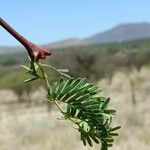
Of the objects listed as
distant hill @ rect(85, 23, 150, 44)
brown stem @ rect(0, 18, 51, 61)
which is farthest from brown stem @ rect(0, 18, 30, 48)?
distant hill @ rect(85, 23, 150, 44)

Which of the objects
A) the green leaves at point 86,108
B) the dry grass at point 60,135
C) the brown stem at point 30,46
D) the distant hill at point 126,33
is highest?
the distant hill at point 126,33

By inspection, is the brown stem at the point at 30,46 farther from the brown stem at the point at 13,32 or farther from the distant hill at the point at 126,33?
the distant hill at the point at 126,33

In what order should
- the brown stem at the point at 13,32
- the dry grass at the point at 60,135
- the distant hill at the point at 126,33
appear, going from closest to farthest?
1. the brown stem at the point at 13,32
2. the dry grass at the point at 60,135
3. the distant hill at the point at 126,33

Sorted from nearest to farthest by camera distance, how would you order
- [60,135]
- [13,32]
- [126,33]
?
[13,32]
[60,135]
[126,33]

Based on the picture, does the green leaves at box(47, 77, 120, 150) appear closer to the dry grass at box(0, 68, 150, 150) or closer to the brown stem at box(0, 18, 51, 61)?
the brown stem at box(0, 18, 51, 61)

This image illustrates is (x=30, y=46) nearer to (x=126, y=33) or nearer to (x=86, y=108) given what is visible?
(x=86, y=108)

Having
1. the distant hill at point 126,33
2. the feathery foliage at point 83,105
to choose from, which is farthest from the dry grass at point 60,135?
the distant hill at point 126,33

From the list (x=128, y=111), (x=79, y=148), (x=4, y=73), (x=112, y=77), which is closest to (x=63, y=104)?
(x=79, y=148)

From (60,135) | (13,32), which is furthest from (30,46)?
(60,135)

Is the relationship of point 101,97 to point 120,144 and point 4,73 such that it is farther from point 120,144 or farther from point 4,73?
point 4,73
